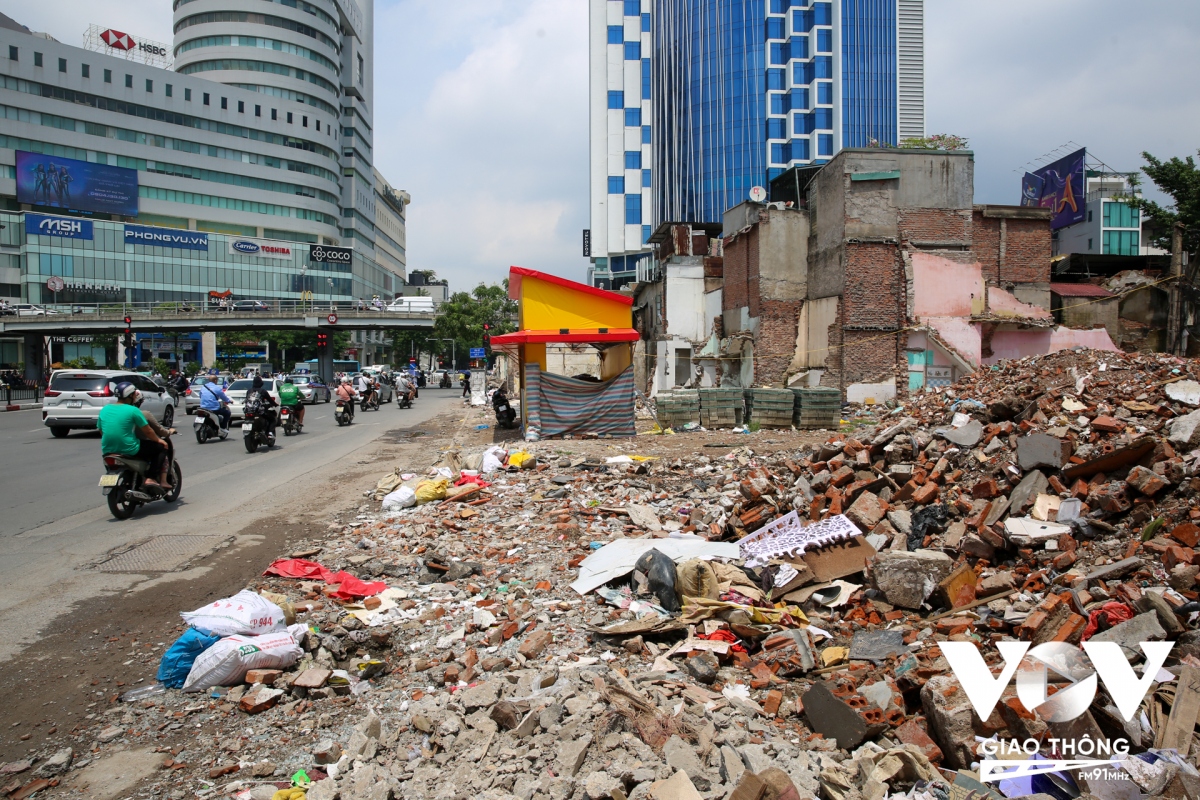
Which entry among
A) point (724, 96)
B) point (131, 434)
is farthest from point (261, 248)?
point (131, 434)

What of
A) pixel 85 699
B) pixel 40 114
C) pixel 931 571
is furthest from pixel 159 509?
pixel 40 114

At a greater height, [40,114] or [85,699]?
[40,114]

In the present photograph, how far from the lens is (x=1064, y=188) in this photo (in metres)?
42.6

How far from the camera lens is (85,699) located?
4125 mm

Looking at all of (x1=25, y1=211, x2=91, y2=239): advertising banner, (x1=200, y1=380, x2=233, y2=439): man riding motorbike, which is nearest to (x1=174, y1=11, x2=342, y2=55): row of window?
(x1=25, y1=211, x2=91, y2=239): advertising banner

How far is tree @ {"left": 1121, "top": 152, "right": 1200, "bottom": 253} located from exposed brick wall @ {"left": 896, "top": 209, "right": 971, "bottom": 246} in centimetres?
781

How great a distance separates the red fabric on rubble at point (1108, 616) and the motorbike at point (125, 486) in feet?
32.4

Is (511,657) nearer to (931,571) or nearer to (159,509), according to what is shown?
(931,571)

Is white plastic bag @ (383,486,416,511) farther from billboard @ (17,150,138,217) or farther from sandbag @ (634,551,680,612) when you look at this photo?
billboard @ (17,150,138,217)

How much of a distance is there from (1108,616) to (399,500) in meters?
7.80

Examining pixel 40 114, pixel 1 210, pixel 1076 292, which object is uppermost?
pixel 40 114

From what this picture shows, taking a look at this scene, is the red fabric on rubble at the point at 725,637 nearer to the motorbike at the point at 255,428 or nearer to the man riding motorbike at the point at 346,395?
the motorbike at the point at 255,428

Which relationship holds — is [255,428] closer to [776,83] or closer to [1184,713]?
[1184,713]

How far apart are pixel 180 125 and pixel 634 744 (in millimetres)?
93626
